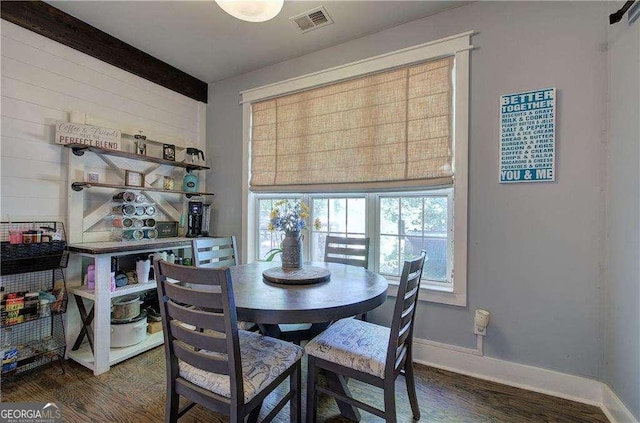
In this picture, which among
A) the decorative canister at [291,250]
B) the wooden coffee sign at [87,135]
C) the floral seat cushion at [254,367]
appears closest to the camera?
the floral seat cushion at [254,367]

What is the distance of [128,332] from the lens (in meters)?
2.31

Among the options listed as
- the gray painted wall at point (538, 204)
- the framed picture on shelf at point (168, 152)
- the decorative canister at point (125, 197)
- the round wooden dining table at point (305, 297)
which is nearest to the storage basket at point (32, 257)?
the decorative canister at point (125, 197)

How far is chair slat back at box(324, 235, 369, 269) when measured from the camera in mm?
2332

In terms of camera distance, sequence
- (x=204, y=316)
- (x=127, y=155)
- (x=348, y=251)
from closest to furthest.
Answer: (x=204, y=316), (x=348, y=251), (x=127, y=155)

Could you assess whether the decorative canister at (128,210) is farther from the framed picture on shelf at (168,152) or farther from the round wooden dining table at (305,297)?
the round wooden dining table at (305,297)

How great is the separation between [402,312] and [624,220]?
139cm

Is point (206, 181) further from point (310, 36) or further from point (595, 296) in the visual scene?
point (595, 296)

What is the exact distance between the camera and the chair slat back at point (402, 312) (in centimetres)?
128

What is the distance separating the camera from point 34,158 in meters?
2.10

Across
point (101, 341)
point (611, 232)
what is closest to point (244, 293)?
point (101, 341)

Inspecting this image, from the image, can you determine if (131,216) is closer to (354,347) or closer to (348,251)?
(348,251)

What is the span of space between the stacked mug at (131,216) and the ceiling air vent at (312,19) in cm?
210

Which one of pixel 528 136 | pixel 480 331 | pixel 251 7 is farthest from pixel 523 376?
pixel 251 7

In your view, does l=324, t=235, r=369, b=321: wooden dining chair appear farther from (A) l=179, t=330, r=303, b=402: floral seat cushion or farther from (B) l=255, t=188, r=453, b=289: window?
(A) l=179, t=330, r=303, b=402: floral seat cushion
